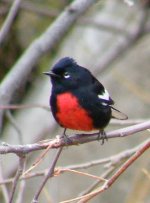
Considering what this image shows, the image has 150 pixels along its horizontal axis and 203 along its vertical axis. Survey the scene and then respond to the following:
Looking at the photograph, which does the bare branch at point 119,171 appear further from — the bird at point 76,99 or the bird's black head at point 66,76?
the bird's black head at point 66,76

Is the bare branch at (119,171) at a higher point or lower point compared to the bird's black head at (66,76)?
lower

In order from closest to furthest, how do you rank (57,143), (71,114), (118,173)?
(118,173), (57,143), (71,114)

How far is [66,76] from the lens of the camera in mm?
2436

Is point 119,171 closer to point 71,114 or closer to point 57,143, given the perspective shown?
point 57,143

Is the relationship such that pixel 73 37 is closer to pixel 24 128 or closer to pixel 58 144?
pixel 24 128

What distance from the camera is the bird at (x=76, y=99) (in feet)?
7.71

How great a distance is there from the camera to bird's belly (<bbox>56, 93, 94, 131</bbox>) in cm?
234

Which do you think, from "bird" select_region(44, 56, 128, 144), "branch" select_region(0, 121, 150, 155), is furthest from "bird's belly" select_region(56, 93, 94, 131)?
"branch" select_region(0, 121, 150, 155)

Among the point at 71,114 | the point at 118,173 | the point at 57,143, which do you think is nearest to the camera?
the point at 118,173

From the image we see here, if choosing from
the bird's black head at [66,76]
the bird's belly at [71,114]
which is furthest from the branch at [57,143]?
the bird's black head at [66,76]

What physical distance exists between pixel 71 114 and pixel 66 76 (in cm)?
16

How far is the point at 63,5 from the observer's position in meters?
5.30

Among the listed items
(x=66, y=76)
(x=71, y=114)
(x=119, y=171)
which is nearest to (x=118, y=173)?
(x=119, y=171)

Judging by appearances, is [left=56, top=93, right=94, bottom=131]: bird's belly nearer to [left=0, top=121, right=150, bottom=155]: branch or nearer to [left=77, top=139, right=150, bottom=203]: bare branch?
[left=0, top=121, right=150, bottom=155]: branch
